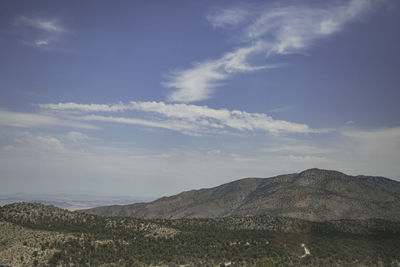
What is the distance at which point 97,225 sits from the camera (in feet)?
336

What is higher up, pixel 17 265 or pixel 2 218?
pixel 2 218

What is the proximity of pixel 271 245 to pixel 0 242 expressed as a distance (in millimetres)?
60839

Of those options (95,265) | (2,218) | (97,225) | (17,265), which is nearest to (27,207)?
(2,218)

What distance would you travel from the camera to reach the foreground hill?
77.9 meters

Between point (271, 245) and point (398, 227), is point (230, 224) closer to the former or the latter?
point (271, 245)

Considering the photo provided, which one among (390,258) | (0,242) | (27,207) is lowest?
(390,258)

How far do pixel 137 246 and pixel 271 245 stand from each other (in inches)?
1265

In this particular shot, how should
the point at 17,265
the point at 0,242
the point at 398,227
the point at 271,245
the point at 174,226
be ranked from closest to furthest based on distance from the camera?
1. the point at 17,265
2. the point at 0,242
3. the point at 271,245
4. the point at 174,226
5. the point at 398,227

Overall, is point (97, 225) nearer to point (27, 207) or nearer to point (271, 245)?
point (27, 207)

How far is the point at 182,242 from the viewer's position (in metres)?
92.4

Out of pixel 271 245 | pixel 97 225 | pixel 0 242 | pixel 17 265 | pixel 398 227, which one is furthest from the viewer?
pixel 398 227

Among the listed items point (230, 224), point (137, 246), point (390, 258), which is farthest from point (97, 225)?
point (390, 258)

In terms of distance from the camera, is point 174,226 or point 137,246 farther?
point 174,226

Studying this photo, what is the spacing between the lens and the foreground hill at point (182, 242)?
77.9m
